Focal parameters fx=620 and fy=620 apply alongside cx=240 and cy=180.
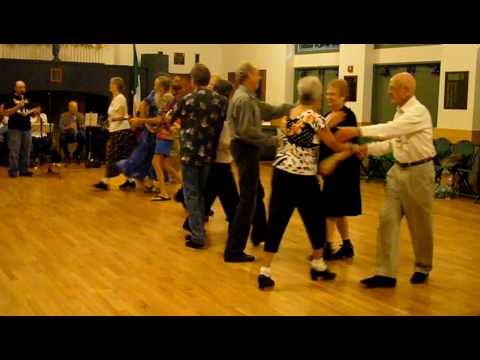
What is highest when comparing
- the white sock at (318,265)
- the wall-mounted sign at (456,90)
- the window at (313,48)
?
the window at (313,48)

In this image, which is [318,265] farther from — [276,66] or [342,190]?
[276,66]

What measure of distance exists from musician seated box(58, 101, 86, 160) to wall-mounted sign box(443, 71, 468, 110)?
6459 mm

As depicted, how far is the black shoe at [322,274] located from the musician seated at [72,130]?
304 inches

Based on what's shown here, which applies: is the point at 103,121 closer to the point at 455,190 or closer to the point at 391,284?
the point at 455,190

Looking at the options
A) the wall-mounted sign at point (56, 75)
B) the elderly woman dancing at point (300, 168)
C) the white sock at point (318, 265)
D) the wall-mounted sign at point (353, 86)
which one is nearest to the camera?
the elderly woman dancing at point (300, 168)

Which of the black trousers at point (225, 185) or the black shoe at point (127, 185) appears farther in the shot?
the black shoe at point (127, 185)

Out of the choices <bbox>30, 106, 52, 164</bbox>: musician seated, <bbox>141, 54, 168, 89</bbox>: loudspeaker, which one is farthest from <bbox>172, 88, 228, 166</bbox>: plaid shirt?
<bbox>141, 54, 168, 89</bbox>: loudspeaker

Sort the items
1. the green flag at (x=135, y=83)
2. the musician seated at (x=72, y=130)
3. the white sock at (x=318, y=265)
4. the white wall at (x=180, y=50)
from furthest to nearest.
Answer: the white wall at (x=180, y=50) → the green flag at (x=135, y=83) → the musician seated at (x=72, y=130) → the white sock at (x=318, y=265)

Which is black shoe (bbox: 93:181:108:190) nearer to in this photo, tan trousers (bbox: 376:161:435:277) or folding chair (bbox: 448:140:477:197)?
folding chair (bbox: 448:140:477:197)

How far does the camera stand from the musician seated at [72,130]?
37.0 ft

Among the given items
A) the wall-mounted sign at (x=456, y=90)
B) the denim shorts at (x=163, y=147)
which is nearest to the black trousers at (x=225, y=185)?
the denim shorts at (x=163, y=147)

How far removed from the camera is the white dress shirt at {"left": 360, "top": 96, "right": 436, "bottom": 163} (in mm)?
4254

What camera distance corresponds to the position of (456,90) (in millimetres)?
9781

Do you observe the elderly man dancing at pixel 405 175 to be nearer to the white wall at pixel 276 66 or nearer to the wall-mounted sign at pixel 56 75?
the white wall at pixel 276 66
